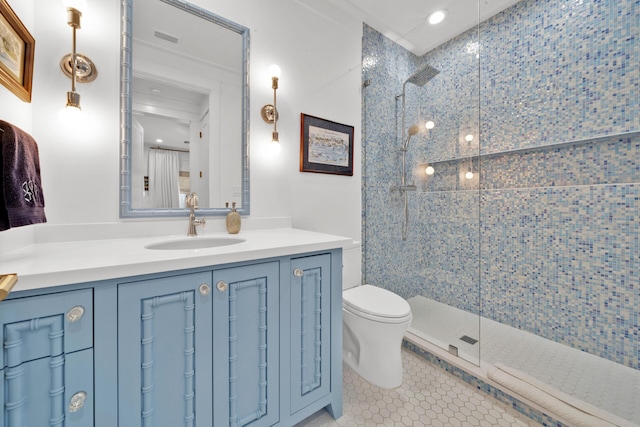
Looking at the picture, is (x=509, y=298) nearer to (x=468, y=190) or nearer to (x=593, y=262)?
(x=593, y=262)

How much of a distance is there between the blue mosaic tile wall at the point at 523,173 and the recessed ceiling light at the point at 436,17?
304 millimetres

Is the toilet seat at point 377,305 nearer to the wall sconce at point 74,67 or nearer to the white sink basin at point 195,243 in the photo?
the white sink basin at point 195,243

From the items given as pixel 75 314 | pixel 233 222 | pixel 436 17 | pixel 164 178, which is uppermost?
pixel 436 17

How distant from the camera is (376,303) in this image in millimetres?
1475

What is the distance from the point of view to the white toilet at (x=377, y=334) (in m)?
1.34

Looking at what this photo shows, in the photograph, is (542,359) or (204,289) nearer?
(204,289)

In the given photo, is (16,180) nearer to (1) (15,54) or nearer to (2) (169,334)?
(1) (15,54)

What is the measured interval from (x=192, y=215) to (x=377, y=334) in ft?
3.95

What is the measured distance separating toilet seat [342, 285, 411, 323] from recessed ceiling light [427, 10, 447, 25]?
2.20 metres

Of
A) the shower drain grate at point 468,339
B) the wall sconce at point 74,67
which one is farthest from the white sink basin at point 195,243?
the shower drain grate at point 468,339

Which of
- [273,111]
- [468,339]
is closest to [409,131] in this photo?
[273,111]

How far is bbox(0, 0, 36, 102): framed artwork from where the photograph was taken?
769mm

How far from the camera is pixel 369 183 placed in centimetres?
203

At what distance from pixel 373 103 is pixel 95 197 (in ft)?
6.44
